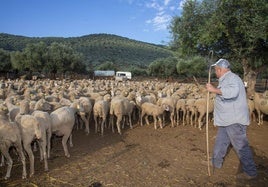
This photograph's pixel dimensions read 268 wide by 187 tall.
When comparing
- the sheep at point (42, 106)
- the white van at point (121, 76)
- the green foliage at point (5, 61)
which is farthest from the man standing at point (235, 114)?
the green foliage at point (5, 61)

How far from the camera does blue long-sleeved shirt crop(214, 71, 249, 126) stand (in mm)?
6125

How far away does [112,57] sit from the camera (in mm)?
107875

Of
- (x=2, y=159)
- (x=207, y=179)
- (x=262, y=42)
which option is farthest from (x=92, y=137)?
(x=262, y=42)

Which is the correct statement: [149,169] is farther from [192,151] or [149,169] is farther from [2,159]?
[2,159]

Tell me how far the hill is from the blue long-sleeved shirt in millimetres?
86420

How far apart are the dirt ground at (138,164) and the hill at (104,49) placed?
82757mm

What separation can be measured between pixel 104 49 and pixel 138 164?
4179 inches

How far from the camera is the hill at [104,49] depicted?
9788 cm

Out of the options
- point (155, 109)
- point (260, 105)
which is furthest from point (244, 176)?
point (260, 105)

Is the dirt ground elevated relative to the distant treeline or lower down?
lower down

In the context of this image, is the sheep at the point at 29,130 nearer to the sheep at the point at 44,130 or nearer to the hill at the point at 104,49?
the sheep at the point at 44,130

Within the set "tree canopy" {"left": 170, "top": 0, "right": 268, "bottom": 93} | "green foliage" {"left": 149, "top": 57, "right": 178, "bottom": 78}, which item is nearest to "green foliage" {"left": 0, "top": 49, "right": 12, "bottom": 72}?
"green foliage" {"left": 149, "top": 57, "right": 178, "bottom": 78}

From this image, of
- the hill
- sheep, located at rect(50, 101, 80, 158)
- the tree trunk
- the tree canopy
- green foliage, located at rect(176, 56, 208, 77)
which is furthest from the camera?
the hill

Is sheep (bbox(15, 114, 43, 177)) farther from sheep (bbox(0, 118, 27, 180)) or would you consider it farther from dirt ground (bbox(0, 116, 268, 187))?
dirt ground (bbox(0, 116, 268, 187))
